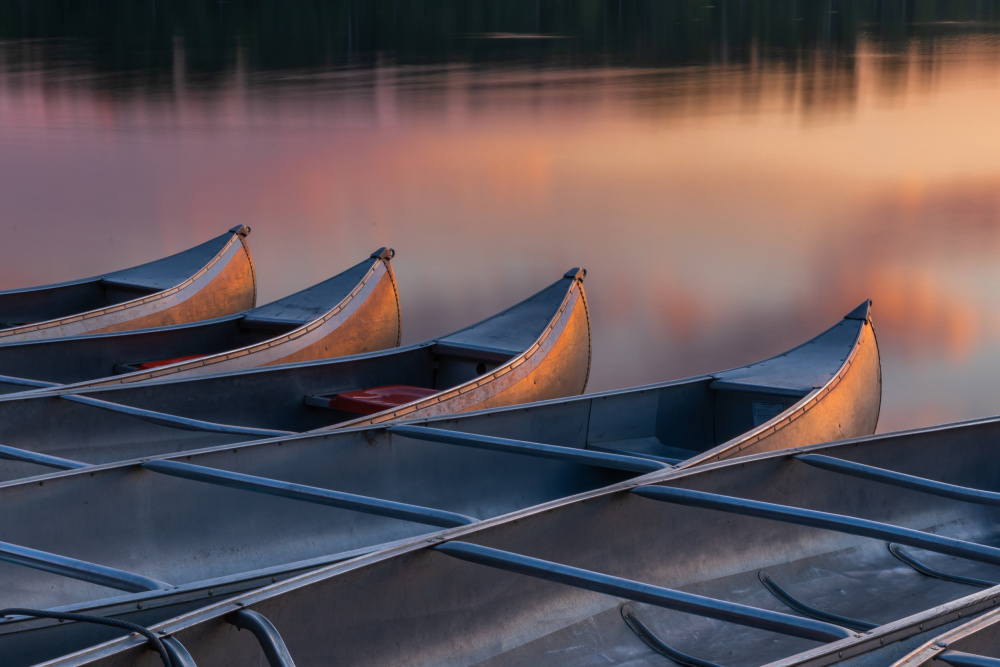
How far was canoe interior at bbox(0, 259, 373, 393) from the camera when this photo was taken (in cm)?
534

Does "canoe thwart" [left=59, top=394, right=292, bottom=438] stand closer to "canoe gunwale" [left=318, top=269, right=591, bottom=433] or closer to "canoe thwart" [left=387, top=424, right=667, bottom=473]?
"canoe gunwale" [left=318, top=269, right=591, bottom=433]

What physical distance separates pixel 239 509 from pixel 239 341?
97.9 inches

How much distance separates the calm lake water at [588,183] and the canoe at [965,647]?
3878 millimetres

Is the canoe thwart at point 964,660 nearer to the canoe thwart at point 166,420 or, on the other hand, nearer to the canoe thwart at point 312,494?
the canoe thwart at point 312,494

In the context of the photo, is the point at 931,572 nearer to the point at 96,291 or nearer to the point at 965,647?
the point at 965,647

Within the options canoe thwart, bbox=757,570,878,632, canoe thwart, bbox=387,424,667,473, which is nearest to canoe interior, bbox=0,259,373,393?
canoe thwart, bbox=387,424,667,473

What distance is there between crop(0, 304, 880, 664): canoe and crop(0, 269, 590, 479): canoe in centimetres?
25

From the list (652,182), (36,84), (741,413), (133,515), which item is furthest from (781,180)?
(36,84)

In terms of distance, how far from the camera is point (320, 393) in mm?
5281

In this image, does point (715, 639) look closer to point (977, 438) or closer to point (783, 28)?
point (977, 438)

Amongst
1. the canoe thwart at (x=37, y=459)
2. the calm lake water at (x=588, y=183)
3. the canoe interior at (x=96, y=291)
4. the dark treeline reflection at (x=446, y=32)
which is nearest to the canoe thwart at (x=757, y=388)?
the calm lake water at (x=588, y=183)

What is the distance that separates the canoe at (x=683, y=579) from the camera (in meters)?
2.81

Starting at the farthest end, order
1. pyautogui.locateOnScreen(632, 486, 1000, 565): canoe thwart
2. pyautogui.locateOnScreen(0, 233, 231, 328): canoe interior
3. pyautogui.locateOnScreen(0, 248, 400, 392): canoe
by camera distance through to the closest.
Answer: pyautogui.locateOnScreen(0, 233, 231, 328): canoe interior → pyautogui.locateOnScreen(0, 248, 400, 392): canoe → pyautogui.locateOnScreen(632, 486, 1000, 565): canoe thwart

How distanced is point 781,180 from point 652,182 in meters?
1.70
